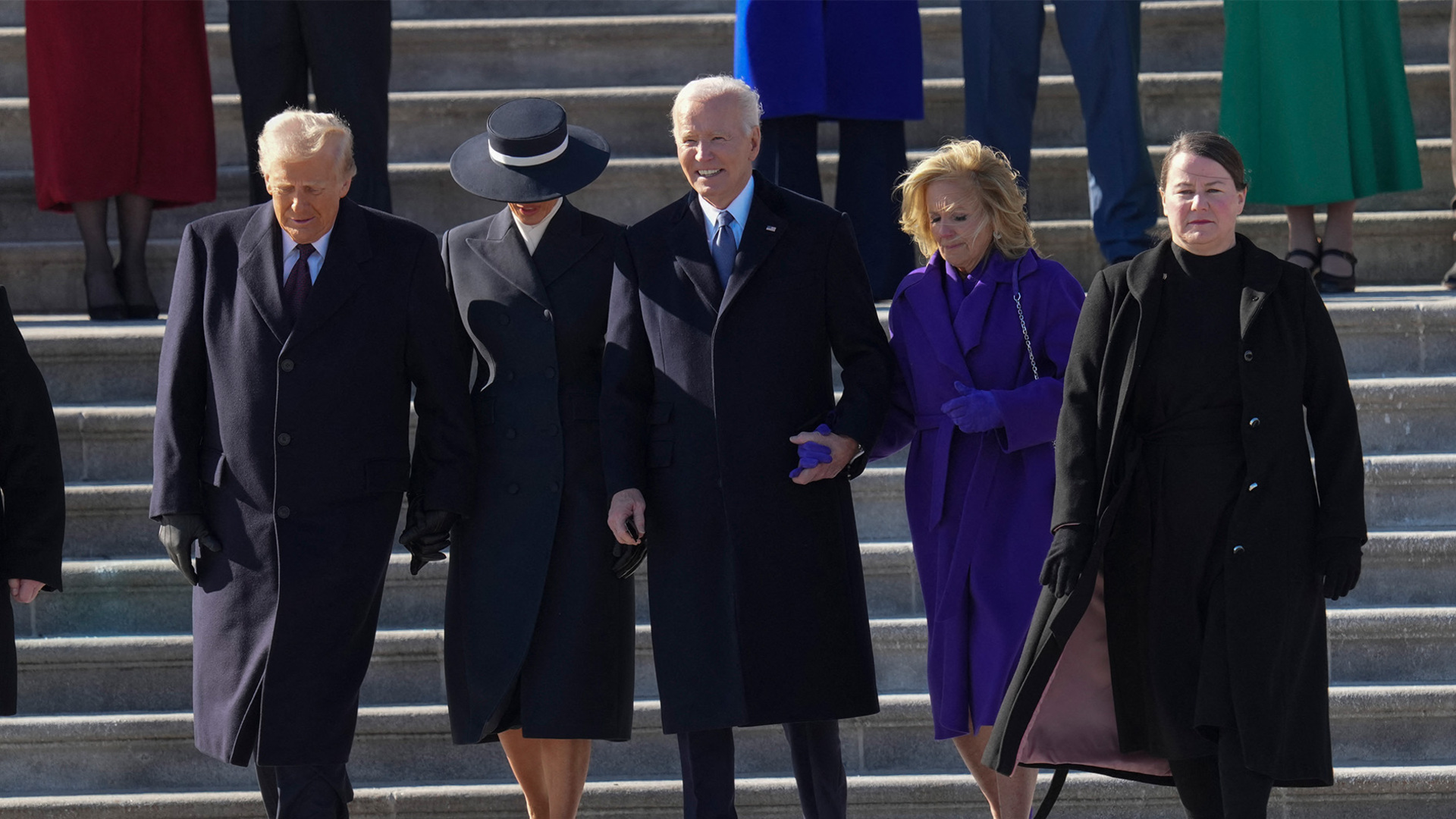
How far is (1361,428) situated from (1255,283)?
1.82m

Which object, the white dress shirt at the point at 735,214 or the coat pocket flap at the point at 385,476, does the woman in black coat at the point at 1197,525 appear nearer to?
the white dress shirt at the point at 735,214

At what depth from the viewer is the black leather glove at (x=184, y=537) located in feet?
11.7

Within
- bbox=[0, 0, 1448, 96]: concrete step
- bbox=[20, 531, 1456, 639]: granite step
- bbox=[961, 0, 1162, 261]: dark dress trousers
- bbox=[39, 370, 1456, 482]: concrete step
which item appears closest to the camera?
bbox=[20, 531, 1456, 639]: granite step

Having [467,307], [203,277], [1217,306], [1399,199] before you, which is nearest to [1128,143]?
[1399,199]

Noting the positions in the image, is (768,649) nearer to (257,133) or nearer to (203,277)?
(203,277)

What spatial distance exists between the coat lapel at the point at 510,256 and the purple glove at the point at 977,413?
91 centimetres

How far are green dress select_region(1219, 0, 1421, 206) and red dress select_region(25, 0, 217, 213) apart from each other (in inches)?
141

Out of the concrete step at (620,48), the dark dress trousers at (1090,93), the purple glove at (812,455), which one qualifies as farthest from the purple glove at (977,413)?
the concrete step at (620,48)

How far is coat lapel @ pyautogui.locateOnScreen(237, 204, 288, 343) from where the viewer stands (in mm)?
3625

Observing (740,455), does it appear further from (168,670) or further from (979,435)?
(168,670)

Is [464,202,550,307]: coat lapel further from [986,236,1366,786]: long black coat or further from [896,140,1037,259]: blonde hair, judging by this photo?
[986,236,1366,786]: long black coat

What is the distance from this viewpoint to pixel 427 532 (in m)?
3.68

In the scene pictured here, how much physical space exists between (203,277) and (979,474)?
169cm

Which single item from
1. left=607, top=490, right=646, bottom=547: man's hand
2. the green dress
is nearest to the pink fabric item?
left=607, top=490, right=646, bottom=547: man's hand
